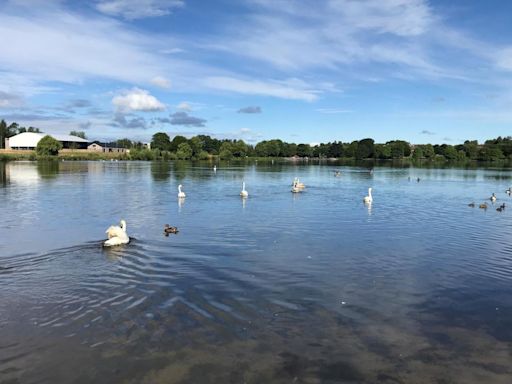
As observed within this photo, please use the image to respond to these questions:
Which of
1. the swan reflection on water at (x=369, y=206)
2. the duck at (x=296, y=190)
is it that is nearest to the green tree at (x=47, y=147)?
the duck at (x=296, y=190)

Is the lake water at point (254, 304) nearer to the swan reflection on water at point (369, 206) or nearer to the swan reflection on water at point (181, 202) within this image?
the swan reflection on water at point (369, 206)

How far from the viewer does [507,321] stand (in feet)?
44.9

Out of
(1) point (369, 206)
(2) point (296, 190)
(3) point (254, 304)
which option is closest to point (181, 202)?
(2) point (296, 190)

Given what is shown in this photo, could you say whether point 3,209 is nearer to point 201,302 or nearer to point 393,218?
point 201,302

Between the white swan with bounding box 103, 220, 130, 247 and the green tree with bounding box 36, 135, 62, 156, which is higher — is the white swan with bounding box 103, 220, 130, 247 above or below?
below

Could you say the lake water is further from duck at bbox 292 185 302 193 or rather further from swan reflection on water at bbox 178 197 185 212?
duck at bbox 292 185 302 193

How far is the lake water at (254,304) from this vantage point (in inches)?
420

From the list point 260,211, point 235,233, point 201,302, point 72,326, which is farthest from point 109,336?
point 260,211

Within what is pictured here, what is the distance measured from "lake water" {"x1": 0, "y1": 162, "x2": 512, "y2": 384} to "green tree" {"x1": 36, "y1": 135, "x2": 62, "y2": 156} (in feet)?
501

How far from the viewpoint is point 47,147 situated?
6658 inches

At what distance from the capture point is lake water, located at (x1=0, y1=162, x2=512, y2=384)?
10680 mm

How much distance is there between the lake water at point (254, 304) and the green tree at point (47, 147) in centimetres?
15278

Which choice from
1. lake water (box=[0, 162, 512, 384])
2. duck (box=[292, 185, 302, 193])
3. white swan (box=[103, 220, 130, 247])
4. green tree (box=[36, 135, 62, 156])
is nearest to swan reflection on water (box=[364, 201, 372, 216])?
lake water (box=[0, 162, 512, 384])

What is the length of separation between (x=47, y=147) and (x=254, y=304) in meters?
173
